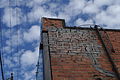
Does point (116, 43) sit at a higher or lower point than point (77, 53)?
higher

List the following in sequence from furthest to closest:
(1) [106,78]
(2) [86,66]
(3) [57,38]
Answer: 1. (3) [57,38]
2. (2) [86,66]
3. (1) [106,78]

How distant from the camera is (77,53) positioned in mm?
3596

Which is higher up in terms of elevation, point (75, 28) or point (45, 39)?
point (75, 28)

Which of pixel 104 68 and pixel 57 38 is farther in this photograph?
pixel 57 38

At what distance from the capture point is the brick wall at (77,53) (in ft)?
10.2

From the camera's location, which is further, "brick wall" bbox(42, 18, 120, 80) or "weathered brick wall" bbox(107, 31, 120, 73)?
"weathered brick wall" bbox(107, 31, 120, 73)

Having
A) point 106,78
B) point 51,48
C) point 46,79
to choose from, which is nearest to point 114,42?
point 106,78

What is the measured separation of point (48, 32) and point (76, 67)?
121cm

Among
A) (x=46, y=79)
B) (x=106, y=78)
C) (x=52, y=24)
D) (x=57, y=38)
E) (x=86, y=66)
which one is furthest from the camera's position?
(x=52, y=24)

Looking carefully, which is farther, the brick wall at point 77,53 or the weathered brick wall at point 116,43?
the weathered brick wall at point 116,43

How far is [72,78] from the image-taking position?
2986 millimetres

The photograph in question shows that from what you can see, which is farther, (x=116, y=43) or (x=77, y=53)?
(x=116, y=43)

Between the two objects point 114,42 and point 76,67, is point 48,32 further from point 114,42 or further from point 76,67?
point 114,42

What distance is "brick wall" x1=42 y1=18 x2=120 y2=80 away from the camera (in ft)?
10.2
